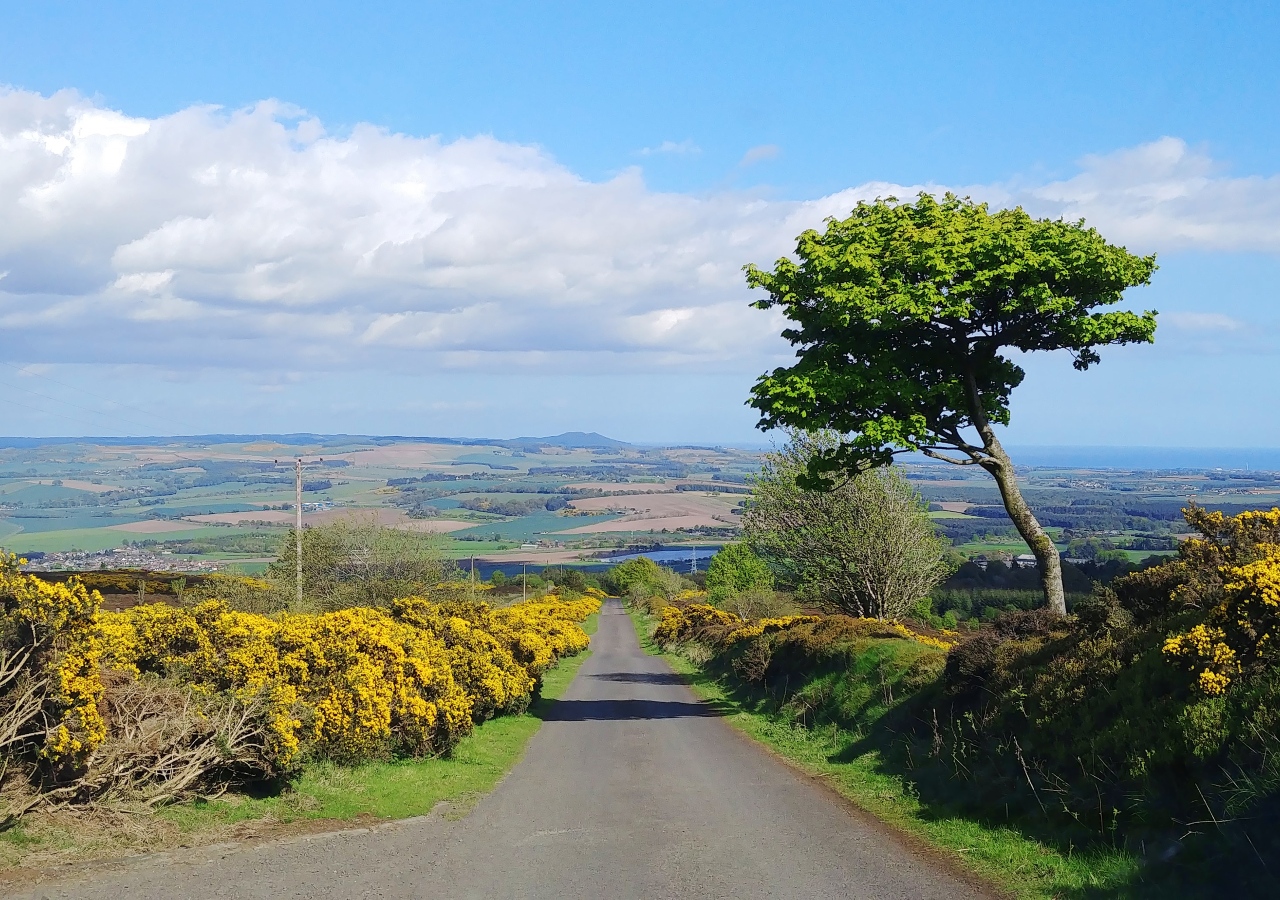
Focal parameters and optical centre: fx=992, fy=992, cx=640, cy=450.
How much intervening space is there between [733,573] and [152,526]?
249ft

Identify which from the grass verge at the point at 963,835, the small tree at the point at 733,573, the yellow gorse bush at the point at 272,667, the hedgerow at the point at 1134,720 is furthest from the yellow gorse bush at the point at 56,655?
the small tree at the point at 733,573

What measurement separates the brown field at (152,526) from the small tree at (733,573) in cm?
6608

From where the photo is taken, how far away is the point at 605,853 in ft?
31.3

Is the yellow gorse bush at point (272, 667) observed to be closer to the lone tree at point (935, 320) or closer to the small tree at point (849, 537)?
the lone tree at point (935, 320)

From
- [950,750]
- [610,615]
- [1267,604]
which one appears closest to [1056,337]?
[950,750]

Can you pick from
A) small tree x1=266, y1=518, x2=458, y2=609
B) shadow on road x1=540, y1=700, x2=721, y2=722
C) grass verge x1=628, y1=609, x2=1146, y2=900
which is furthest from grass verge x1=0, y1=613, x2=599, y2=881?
small tree x1=266, y1=518, x2=458, y2=609

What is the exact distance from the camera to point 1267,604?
9070mm

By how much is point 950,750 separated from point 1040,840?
159 inches

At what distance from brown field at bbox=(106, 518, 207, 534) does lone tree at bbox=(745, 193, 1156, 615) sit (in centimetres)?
10860

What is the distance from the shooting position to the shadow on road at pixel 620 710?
2400 centimetres

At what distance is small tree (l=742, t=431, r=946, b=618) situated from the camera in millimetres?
30344

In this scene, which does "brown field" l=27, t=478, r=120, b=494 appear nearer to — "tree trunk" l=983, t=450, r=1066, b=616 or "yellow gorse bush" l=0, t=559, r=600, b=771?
"yellow gorse bush" l=0, t=559, r=600, b=771

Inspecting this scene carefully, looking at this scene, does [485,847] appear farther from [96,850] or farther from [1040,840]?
[1040,840]

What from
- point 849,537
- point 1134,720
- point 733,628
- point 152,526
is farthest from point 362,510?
point 1134,720
